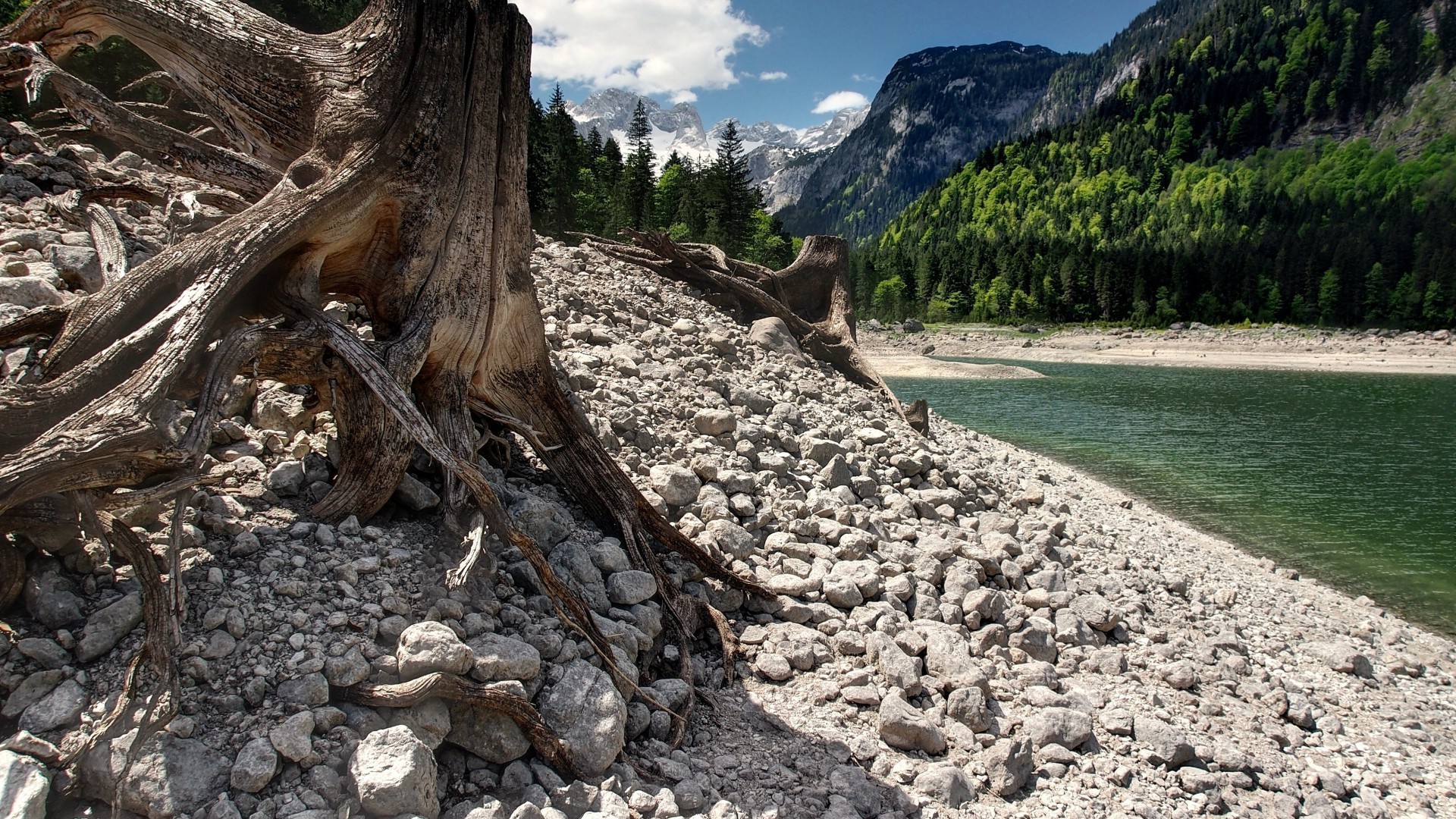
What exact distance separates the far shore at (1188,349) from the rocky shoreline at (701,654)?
37322 mm

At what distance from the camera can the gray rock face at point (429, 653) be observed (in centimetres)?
333

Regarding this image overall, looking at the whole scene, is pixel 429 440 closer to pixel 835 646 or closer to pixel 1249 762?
pixel 835 646

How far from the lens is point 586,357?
319 inches

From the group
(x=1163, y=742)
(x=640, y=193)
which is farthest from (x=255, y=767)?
(x=640, y=193)

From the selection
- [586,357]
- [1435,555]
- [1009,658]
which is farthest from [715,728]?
[1435,555]

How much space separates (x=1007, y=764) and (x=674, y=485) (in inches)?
131

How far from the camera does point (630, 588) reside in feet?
15.9

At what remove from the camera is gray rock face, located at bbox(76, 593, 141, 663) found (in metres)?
2.97

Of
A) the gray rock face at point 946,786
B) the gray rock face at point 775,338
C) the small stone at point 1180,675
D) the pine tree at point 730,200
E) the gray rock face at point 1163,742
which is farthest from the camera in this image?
the pine tree at point 730,200

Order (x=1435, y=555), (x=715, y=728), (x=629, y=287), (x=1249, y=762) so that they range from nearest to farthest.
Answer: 1. (x=715, y=728)
2. (x=1249, y=762)
3. (x=629, y=287)
4. (x=1435, y=555)

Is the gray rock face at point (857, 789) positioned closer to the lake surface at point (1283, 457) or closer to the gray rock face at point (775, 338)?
the gray rock face at point (775, 338)

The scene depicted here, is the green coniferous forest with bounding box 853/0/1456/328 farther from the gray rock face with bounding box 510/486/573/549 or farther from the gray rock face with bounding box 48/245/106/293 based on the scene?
the gray rock face with bounding box 48/245/106/293

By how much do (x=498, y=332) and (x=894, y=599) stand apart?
3.78 m

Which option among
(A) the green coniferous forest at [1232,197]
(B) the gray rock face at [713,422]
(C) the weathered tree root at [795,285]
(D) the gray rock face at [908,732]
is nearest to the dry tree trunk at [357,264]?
(D) the gray rock face at [908,732]
